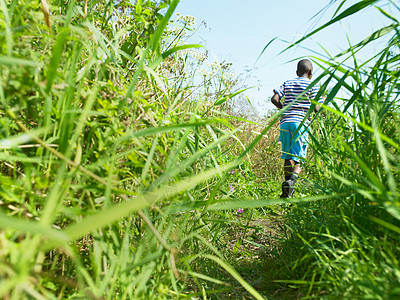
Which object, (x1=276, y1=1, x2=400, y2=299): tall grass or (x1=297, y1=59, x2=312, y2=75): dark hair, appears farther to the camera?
(x1=297, y1=59, x2=312, y2=75): dark hair

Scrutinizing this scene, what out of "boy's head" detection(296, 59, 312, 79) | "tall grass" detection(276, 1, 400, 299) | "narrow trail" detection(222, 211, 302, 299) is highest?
"boy's head" detection(296, 59, 312, 79)

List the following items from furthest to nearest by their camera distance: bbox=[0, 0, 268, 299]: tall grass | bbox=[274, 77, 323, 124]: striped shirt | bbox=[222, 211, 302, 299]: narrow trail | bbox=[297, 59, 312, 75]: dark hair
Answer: bbox=[297, 59, 312, 75]: dark hair < bbox=[274, 77, 323, 124]: striped shirt < bbox=[222, 211, 302, 299]: narrow trail < bbox=[0, 0, 268, 299]: tall grass

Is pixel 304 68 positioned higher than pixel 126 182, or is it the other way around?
pixel 304 68

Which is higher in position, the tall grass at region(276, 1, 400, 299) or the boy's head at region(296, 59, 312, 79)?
the boy's head at region(296, 59, 312, 79)

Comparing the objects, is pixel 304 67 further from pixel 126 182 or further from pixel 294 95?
pixel 126 182

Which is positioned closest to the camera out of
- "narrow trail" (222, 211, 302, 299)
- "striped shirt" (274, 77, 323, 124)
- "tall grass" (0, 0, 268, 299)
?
"tall grass" (0, 0, 268, 299)

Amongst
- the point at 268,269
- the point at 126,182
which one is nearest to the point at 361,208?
the point at 268,269

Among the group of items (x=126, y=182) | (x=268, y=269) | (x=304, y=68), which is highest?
(x=304, y=68)

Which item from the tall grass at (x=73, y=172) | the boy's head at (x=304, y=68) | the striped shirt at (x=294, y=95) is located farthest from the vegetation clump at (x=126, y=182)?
the boy's head at (x=304, y=68)

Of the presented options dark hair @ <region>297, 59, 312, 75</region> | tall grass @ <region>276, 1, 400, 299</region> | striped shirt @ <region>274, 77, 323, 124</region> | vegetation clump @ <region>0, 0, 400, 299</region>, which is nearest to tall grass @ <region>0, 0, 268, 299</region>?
vegetation clump @ <region>0, 0, 400, 299</region>

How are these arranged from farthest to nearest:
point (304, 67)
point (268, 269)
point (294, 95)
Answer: point (304, 67)
point (294, 95)
point (268, 269)

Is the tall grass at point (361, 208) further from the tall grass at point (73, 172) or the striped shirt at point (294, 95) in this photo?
the striped shirt at point (294, 95)

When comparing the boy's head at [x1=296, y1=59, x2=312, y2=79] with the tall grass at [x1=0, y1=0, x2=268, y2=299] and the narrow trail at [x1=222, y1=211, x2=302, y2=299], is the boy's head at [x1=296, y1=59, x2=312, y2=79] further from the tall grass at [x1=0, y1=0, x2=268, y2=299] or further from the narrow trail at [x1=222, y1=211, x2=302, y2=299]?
the tall grass at [x1=0, y1=0, x2=268, y2=299]

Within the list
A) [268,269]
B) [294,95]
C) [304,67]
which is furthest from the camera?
[304,67]
